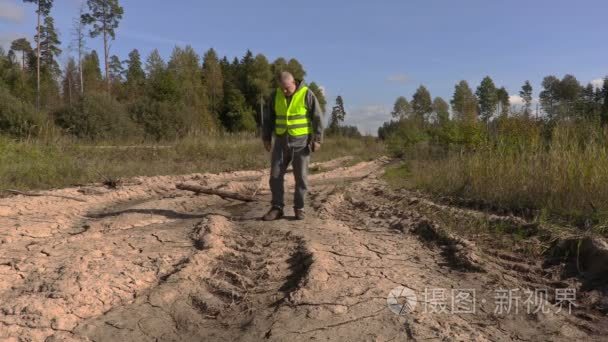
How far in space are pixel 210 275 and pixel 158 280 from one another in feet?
1.38

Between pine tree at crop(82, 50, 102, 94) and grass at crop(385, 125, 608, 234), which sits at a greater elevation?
pine tree at crop(82, 50, 102, 94)

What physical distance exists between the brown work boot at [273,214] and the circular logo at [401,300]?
2.71 m

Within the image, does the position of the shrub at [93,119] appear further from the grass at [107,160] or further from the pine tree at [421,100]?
the pine tree at [421,100]

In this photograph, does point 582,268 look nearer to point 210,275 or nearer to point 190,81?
point 210,275

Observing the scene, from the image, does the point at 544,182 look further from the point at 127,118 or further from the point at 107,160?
the point at 127,118

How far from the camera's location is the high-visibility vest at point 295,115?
5.97 m

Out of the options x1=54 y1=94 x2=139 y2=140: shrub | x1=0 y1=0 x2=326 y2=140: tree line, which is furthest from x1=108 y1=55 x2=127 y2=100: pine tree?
x1=54 y1=94 x2=139 y2=140: shrub

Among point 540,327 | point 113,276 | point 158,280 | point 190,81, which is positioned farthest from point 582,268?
point 190,81

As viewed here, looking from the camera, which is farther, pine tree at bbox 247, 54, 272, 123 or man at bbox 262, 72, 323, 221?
pine tree at bbox 247, 54, 272, 123

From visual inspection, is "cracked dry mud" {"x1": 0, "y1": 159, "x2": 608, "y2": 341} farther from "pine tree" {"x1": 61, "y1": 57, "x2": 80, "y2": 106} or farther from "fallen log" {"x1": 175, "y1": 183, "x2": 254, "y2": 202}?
"pine tree" {"x1": 61, "y1": 57, "x2": 80, "y2": 106}

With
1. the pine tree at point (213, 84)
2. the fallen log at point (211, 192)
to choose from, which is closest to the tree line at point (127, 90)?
the pine tree at point (213, 84)

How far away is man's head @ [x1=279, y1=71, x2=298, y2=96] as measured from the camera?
5.94 meters

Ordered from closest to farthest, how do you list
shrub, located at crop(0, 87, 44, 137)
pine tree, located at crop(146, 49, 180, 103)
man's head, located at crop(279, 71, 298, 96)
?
man's head, located at crop(279, 71, 298, 96), shrub, located at crop(0, 87, 44, 137), pine tree, located at crop(146, 49, 180, 103)

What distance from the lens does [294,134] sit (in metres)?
5.98
